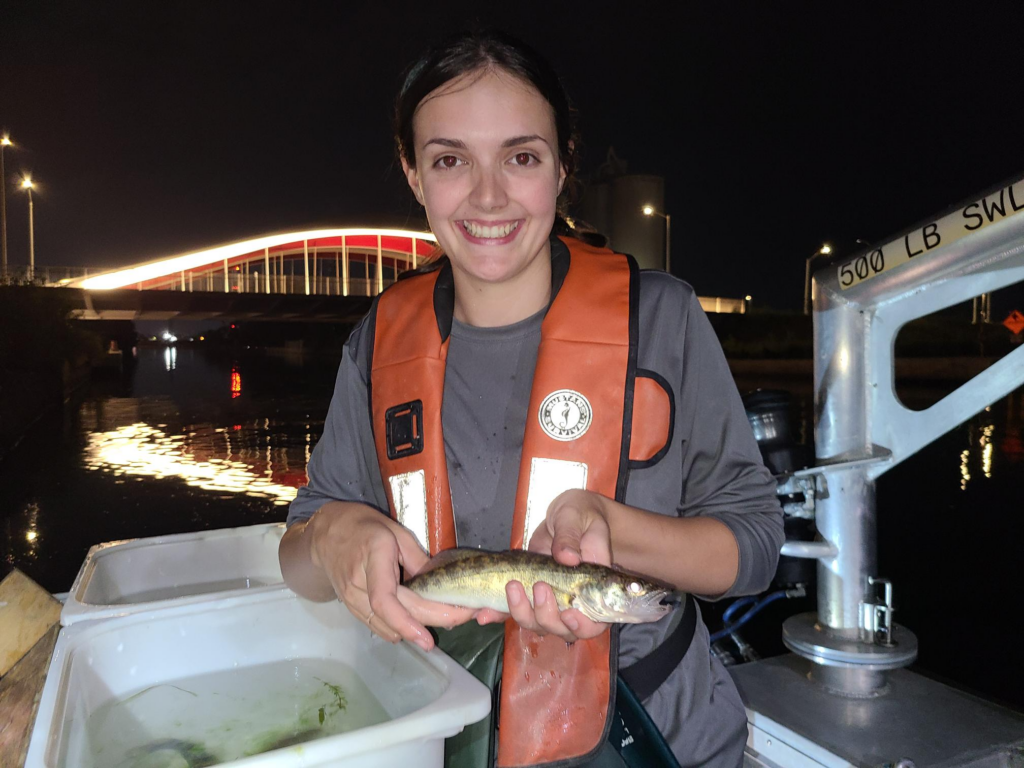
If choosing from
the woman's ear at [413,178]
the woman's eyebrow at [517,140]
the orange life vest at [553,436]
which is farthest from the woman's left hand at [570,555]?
the woman's ear at [413,178]

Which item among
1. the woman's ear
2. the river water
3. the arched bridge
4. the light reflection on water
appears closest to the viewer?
the woman's ear

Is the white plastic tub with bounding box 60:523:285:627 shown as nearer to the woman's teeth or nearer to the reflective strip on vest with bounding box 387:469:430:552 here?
the reflective strip on vest with bounding box 387:469:430:552

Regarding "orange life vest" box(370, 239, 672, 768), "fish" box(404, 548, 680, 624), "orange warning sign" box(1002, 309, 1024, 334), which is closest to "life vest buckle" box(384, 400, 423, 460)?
"orange life vest" box(370, 239, 672, 768)

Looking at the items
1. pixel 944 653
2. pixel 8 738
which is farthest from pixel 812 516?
pixel 944 653

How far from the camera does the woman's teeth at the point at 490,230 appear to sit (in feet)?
6.88

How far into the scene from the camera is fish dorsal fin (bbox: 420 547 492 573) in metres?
1.88

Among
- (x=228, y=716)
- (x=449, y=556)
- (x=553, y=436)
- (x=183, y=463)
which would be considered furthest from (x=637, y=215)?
(x=228, y=716)

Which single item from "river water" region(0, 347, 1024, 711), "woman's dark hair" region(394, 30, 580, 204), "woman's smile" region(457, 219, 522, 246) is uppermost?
"woman's dark hair" region(394, 30, 580, 204)

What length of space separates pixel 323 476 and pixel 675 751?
126 centimetres

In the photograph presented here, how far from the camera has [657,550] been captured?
5.96ft

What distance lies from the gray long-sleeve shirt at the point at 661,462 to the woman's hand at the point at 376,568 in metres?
0.28

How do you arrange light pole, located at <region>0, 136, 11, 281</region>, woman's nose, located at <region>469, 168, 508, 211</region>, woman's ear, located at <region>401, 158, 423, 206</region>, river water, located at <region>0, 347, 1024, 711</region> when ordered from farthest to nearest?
light pole, located at <region>0, 136, 11, 281</region>, river water, located at <region>0, 347, 1024, 711</region>, woman's ear, located at <region>401, 158, 423, 206</region>, woman's nose, located at <region>469, 168, 508, 211</region>

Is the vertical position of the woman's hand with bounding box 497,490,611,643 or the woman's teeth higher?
the woman's teeth

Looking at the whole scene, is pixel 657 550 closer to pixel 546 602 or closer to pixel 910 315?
pixel 546 602
